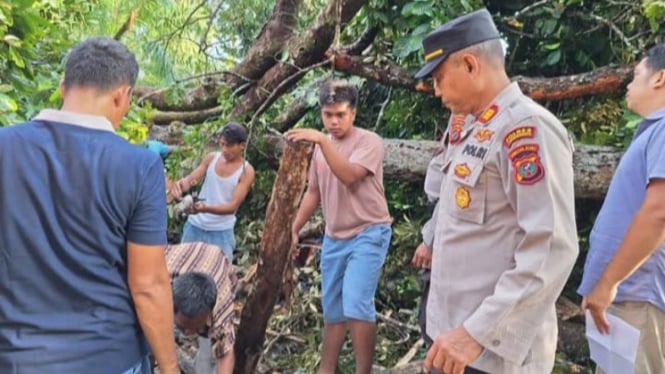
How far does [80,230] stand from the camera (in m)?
1.79

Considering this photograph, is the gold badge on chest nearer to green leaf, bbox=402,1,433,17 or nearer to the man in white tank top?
the man in white tank top

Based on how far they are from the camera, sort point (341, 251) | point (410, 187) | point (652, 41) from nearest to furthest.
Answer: point (341, 251) → point (652, 41) → point (410, 187)

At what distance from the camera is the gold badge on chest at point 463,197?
1833mm

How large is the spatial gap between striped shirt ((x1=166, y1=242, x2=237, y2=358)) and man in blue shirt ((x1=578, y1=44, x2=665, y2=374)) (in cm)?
167

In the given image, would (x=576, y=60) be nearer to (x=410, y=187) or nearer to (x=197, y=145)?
(x=410, y=187)

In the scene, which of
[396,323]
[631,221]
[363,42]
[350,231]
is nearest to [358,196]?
[350,231]

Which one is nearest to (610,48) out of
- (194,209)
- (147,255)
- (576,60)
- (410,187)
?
(576,60)

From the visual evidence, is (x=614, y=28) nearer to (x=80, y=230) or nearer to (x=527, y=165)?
(x=527, y=165)

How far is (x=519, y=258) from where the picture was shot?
5.49ft

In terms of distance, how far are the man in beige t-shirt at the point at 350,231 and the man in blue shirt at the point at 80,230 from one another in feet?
5.21

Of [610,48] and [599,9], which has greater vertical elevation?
[599,9]

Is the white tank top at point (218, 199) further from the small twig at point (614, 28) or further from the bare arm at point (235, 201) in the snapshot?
the small twig at point (614, 28)

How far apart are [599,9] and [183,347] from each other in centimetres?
405

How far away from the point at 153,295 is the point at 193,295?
83 centimetres
